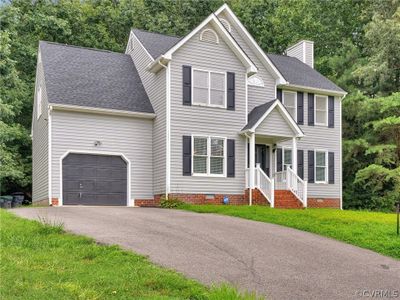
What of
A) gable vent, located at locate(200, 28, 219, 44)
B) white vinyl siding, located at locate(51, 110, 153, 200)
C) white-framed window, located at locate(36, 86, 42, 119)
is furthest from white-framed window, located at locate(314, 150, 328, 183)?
white-framed window, located at locate(36, 86, 42, 119)

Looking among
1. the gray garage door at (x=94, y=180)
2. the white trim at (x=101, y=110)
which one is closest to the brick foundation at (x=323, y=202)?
the white trim at (x=101, y=110)

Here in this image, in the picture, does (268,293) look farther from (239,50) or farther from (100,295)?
(239,50)

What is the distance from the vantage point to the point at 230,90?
69.4 feet

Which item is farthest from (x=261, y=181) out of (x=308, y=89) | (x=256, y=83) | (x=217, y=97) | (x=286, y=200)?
(x=308, y=89)

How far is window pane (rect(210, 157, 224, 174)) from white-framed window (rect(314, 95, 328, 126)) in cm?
688

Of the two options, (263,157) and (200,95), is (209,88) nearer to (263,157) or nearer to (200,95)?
(200,95)

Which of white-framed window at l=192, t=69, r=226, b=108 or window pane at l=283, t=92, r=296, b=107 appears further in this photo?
window pane at l=283, t=92, r=296, b=107

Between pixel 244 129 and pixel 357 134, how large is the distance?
35.3ft

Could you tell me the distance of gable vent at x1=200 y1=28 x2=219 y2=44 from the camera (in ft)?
68.3

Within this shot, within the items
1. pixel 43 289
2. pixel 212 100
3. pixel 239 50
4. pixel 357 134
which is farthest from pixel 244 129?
pixel 43 289

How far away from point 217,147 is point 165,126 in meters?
2.24

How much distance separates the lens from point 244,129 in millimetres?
20984

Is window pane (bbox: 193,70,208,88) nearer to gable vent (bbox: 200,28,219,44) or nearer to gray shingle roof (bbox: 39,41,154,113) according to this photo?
gable vent (bbox: 200,28,219,44)

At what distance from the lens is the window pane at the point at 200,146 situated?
20.4 meters
